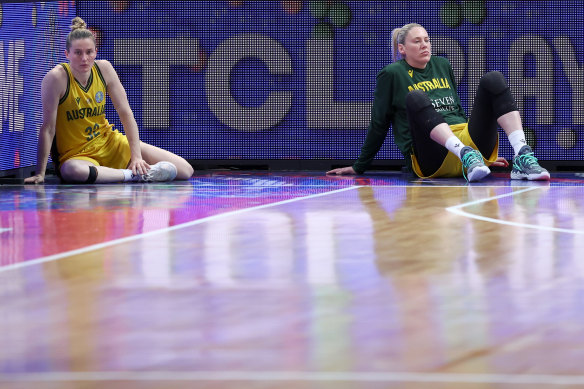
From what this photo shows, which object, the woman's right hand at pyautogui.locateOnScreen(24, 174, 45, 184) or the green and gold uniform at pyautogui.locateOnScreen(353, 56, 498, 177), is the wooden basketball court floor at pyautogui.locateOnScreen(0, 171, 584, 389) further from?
the green and gold uniform at pyautogui.locateOnScreen(353, 56, 498, 177)

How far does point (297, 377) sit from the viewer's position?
1.39 m

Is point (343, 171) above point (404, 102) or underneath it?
underneath

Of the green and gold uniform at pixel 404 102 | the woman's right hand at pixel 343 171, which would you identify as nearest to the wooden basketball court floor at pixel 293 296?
the green and gold uniform at pixel 404 102

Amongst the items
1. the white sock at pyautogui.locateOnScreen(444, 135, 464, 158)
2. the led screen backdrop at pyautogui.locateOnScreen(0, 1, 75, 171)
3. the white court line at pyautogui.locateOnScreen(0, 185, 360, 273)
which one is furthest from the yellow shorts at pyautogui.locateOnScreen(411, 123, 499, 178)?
the led screen backdrop at pyautogui.locateOnScreen(0, 1, 75, 171)

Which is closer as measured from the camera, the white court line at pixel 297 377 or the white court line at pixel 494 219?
the white court line at pixel 297 377

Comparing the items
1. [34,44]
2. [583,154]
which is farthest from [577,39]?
[34,44]

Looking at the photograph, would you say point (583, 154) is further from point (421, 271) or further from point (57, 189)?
point (421, 271)

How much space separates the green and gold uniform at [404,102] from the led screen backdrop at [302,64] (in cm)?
82

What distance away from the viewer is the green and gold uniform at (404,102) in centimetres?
526

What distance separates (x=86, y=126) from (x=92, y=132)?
6cm

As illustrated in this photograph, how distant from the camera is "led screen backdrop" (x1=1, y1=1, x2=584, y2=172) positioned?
19.9 feet

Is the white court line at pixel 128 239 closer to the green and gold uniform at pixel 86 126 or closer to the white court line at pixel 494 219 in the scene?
the white court line at pixel 494 219

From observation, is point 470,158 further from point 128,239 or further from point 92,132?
point 128,239

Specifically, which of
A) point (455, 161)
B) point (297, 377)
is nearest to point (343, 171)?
point (455, 161)
